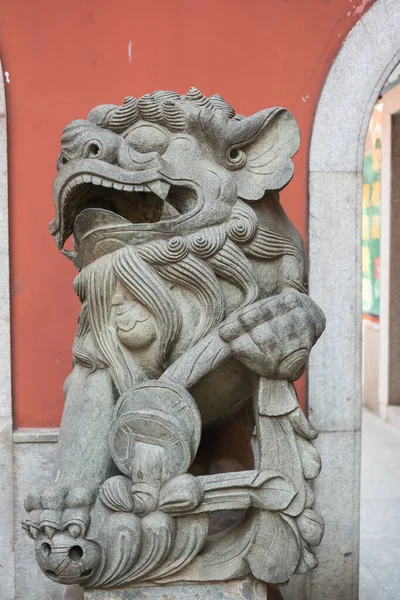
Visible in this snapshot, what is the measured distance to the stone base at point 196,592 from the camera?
73.7 inches

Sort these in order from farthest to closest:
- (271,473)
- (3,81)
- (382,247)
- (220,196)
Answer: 1. (382,247)
2. (3,81)
3. (220,196)
4. (271,473)

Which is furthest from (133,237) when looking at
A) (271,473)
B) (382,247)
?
(382,247)

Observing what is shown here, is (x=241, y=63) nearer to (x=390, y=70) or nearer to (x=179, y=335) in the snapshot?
(x=390, y=70)

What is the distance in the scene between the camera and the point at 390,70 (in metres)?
2.93

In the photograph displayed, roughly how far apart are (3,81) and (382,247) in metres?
4.31

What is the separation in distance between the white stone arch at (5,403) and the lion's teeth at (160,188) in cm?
117

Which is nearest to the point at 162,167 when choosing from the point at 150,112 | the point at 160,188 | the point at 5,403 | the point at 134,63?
the point at 160,188

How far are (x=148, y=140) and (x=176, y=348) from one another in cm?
61

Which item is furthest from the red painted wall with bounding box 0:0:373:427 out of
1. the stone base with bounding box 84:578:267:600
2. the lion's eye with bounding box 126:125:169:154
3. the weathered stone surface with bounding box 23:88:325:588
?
the stone base with bounding box 84:578:267:600

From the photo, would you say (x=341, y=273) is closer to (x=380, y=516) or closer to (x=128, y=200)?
(x=128, y=200)

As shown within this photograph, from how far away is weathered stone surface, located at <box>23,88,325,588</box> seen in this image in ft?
6.00

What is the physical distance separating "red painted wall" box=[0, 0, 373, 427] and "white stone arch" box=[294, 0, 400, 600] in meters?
0.08

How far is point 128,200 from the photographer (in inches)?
85.8

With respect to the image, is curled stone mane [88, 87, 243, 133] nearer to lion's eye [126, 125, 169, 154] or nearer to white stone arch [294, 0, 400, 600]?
lion's eye [126, 125, 169, 154]
